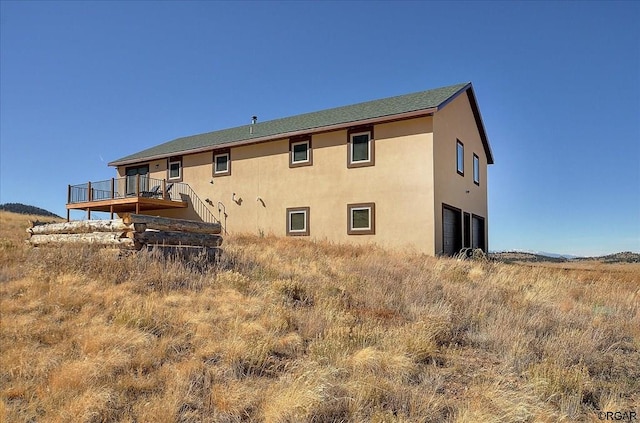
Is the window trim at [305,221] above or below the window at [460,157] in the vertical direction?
below

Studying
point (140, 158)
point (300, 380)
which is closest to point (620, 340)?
point (300, 380)

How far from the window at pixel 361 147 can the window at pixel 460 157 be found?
4.22 metres

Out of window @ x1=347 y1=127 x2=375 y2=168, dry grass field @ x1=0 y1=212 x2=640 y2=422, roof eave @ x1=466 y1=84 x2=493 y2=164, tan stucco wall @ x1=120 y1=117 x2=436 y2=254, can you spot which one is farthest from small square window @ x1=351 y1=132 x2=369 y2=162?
dry grass field @ x1=0 y1=212 x2=640 y2=422

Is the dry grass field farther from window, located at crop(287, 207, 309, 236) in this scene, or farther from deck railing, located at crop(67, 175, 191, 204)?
deck railing, located at crop(67, 175, 191, 204)

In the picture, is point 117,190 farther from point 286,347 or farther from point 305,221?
point 286,347

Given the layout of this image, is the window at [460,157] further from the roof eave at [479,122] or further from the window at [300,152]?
the window at [300,152]

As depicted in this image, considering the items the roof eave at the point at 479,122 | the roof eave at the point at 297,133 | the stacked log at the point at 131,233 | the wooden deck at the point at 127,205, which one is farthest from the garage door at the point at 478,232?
the wooden deck at the point at 127,205

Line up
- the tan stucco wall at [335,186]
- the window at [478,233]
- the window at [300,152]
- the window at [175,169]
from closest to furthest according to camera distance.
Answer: the tan stucco wall at [335,186], the window at [300,152], the window at [478,233], the window at [175,169]

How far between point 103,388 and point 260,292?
11.7 ft

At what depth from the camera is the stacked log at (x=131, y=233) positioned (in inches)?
334

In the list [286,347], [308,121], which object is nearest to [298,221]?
[308,121]

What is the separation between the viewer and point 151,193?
67.5 ft

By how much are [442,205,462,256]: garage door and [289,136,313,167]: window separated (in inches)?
235

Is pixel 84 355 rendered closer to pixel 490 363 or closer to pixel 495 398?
pixel 495 398
